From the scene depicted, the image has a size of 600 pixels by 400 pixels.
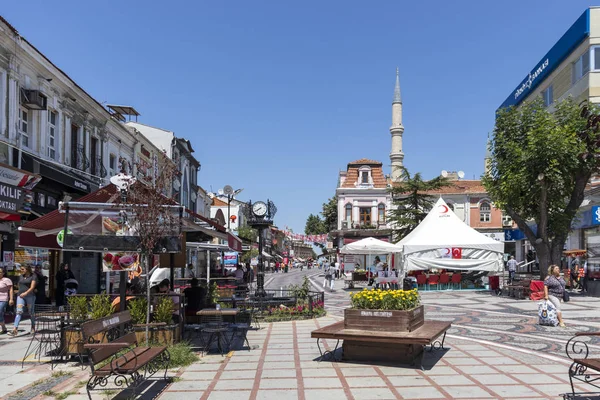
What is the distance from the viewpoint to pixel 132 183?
8461 mm

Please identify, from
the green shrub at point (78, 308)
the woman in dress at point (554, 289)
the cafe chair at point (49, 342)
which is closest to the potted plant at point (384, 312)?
the green shrub at point (78, 308)

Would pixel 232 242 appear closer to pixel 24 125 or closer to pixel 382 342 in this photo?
pixel 382 342

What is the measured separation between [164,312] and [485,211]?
52.7m

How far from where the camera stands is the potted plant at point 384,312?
27.2 ft

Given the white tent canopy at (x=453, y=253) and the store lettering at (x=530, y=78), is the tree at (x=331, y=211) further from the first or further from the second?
the white tent canopy at (x=453, y=253)

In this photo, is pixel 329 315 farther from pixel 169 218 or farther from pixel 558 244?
pixel 558 244

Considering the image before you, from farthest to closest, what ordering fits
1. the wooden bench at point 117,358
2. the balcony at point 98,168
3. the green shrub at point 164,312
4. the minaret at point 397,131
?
the minaret at point 397,131
the balcony at point 98,168
the green shrub at point 164,312
the wooden bench at point 117,358

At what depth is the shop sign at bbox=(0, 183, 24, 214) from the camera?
575 inches

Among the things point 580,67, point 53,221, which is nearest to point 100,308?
point 53,221

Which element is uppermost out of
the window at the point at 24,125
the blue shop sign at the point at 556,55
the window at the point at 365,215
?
the blue shop sign at the point at 556,55

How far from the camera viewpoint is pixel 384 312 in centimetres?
838

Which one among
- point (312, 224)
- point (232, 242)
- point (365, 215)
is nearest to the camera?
point (232, 242)

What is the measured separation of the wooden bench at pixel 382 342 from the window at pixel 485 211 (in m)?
51.2

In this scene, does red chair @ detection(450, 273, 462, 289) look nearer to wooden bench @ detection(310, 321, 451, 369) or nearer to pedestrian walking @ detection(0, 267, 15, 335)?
wooden bench @ detection(310, 321, 451, 369)
